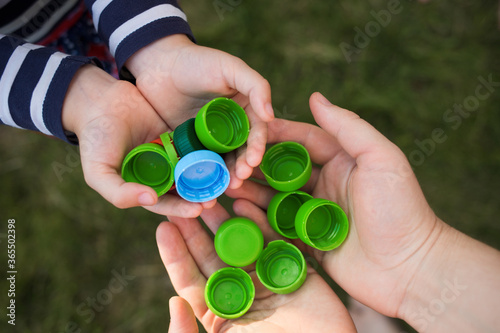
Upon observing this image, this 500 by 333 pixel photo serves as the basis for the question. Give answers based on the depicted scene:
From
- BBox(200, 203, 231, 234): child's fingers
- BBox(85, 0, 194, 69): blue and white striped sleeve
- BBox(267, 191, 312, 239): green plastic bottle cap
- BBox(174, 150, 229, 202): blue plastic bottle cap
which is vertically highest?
BBox(85, 0, 194, 69): blue and white striped sleeve

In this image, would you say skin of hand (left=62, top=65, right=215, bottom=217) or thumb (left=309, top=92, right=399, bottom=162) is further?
thumb (left=309, top=92, right=399, bottom=162)

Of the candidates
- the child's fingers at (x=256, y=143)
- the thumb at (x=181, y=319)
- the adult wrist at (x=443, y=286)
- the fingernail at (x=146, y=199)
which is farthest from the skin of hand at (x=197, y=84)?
the adult wrist at (x=443, y=286)

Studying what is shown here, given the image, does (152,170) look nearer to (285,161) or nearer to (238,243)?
(238,243)

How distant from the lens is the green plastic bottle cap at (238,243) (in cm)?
244

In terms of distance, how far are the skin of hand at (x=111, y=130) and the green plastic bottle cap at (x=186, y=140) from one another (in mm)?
251

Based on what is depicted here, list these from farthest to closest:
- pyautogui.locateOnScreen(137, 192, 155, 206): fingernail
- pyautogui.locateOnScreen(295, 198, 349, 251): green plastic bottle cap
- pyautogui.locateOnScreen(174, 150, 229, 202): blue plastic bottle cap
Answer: pyautogui.locateOnScreen(295, 198, 349, 251): green plastic bottle cap < pyautogui.locateOnScreen(174, 150, 229, 202): blue plastic bottle cap < pyautogui.locateOnScreen(137, 192, 155, 206): fingernail

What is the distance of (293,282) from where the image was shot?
2.35 metres

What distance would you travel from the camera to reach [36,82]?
2344mm

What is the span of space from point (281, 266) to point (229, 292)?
32cm

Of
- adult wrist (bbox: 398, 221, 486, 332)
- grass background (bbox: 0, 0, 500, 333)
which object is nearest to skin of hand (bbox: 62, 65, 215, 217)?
adult wrist (bbox: 398, 221, 486, 332)

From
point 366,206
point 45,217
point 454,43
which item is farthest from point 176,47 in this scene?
point 454,43

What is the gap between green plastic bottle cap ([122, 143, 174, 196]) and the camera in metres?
2.27

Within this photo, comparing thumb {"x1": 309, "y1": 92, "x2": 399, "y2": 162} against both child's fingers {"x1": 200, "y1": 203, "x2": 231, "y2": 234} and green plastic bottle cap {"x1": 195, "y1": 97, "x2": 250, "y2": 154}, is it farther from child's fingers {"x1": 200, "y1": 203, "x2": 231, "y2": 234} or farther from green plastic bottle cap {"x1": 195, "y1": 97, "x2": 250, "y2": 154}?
child's fingers {"x1": 200, "y1": 203, "x2": 231, "y2": 234}

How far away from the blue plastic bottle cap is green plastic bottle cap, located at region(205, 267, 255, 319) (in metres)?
0.44
